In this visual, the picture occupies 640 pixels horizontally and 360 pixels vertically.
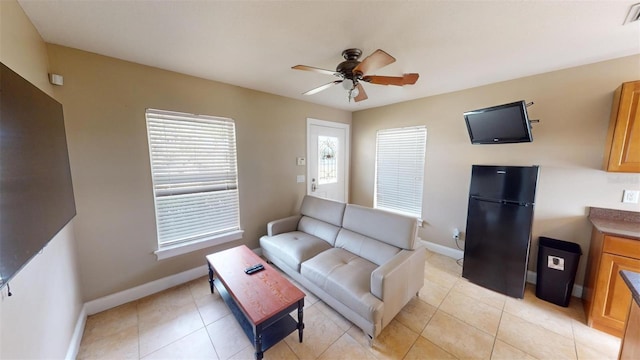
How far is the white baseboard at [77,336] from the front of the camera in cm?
154

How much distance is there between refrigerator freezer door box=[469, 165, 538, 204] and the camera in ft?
6.98

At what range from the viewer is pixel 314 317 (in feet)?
6.59

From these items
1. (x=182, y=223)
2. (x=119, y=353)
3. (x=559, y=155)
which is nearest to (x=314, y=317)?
(x=119, y=353)

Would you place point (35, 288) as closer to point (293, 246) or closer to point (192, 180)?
point (192, 180)

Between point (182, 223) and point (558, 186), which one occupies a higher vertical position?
point (558, 186)

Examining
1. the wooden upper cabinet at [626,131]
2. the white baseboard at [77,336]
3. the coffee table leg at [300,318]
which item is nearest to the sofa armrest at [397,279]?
the coffee table leg at [300,318]

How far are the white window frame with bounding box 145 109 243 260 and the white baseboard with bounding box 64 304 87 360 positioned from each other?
661mm

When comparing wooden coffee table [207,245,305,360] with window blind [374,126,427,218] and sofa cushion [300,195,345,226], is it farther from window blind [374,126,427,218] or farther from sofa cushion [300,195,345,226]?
window blind [374,126,427,218]

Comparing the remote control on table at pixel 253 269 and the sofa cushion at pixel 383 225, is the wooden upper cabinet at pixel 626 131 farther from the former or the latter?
the remote control on table at pixel 253 269

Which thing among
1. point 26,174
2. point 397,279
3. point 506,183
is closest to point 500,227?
point 506,183

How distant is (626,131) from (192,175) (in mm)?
4158

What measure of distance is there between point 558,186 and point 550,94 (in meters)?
0.99

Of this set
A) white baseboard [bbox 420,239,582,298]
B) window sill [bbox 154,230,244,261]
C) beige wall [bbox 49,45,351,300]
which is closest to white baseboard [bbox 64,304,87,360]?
beige wall [bbox 49,45,351,300]

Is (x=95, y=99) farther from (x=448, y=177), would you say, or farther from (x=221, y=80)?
(x=448, y=177)
